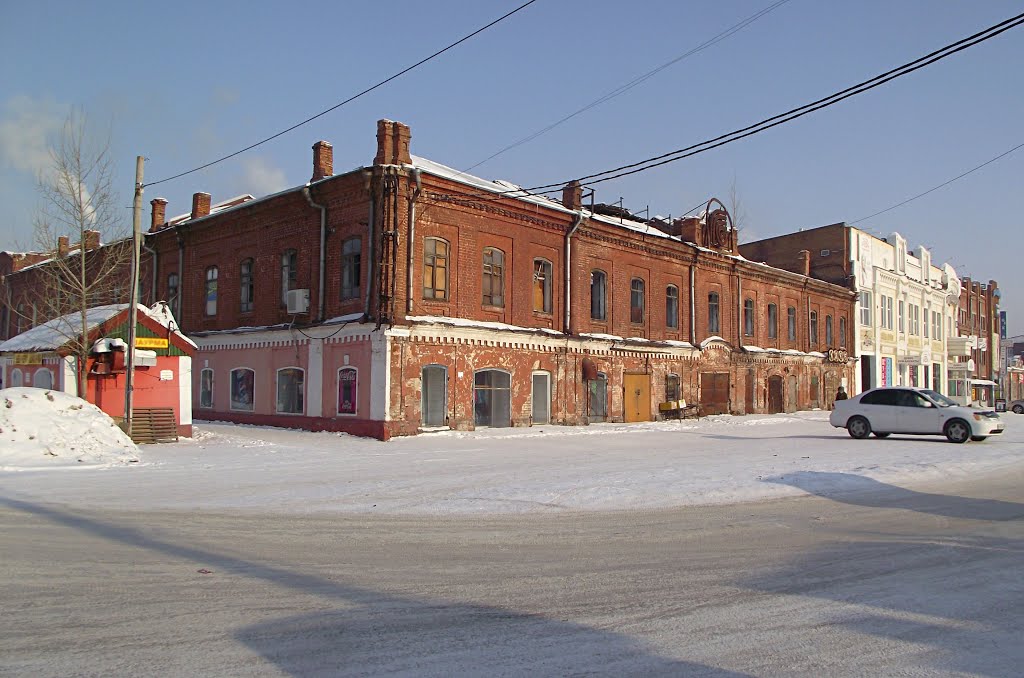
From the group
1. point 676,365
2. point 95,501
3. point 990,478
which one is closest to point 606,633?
point 95,501

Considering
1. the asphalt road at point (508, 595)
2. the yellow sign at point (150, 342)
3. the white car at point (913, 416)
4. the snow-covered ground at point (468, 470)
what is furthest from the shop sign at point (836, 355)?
the asphalt road at point (508, 595)

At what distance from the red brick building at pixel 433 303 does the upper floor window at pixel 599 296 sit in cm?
5

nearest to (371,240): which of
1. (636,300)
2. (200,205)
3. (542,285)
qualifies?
(542,285)

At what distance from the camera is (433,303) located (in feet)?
78.4

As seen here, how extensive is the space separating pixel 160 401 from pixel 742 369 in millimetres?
26905

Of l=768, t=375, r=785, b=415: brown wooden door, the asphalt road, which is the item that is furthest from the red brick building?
the asphalt road

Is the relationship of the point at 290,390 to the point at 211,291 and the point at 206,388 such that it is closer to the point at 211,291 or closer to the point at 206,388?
the point at 206,388

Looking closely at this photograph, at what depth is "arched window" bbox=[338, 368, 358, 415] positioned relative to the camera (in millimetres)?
23375

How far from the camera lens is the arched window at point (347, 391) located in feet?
76.7

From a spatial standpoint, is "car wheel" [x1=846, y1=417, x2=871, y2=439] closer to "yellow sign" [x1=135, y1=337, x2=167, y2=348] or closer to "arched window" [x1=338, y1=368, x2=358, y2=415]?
"arched window" [x1=338, y1=368, x2=358, y2=415]

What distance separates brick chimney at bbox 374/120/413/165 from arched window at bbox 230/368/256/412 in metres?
9.85

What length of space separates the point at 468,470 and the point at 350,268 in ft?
37.7

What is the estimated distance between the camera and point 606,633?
17.3 feet

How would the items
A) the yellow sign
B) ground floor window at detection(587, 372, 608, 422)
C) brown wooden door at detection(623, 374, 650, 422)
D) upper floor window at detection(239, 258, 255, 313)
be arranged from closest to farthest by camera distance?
the yellow sign < upper floor window at detection(239, 258, 255, 313) < ground floor window at detection(587, 372, 608, 422) < brown wooden door at detection(623, 374, 650, 422)
